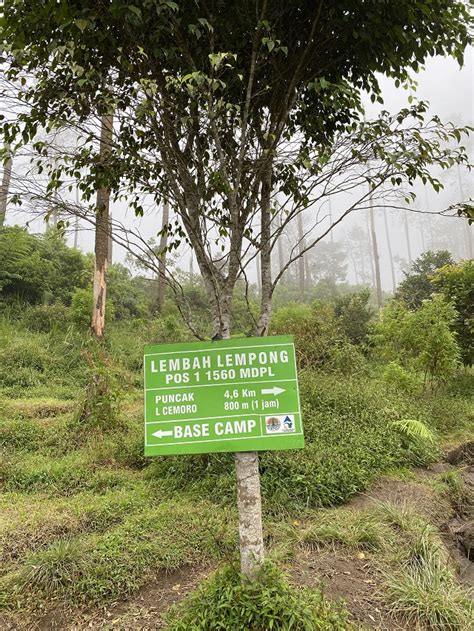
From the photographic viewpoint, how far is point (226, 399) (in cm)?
246

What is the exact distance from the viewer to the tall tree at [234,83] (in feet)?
7.55

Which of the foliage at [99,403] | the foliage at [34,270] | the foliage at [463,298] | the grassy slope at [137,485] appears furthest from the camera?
the foliage at [34,270]

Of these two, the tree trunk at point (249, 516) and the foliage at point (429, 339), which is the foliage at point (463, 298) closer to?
the foliage at point (429, 339)

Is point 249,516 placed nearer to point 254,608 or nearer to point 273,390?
point 254,608

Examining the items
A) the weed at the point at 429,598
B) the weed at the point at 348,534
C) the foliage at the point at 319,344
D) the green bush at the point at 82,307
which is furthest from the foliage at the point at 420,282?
the weed at the point at 429,598

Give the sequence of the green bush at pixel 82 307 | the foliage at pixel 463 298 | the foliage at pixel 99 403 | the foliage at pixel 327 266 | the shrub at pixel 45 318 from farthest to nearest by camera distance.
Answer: the foliage at pixel 327 266
the shrub at pixel 45 318
the green bush at pixel 82 307
the foliage at pixel 463 298
the foliage at pixel 99 403

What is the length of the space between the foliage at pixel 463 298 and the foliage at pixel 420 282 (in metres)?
5.41

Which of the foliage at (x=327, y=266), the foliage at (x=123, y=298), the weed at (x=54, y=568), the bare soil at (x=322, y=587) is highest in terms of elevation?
the foliage at (x=327, y=266)

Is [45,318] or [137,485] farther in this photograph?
[45,318]

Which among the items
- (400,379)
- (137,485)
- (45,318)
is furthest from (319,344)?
(45,318)

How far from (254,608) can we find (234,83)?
2.96 m

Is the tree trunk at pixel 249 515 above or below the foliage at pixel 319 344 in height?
below

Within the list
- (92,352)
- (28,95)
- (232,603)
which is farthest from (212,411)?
(92,352)

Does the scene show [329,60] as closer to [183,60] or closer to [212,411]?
[183,60]
